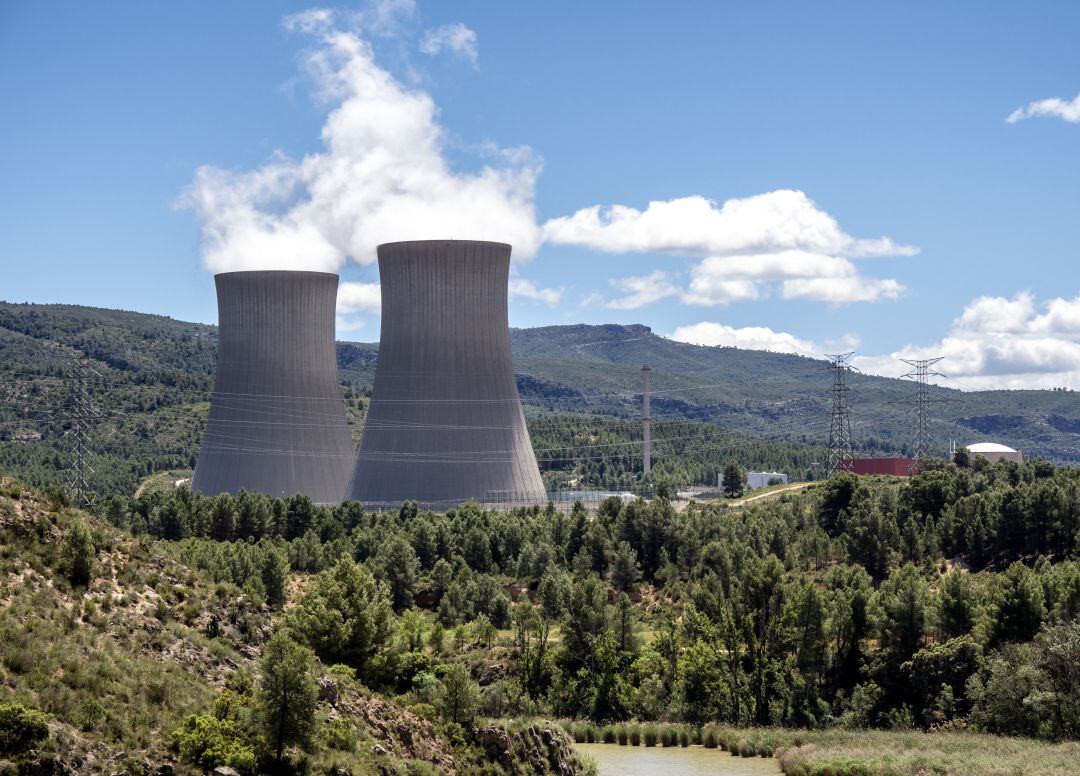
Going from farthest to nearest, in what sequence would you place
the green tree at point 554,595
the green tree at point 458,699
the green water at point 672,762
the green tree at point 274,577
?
the green tree at point 554,595 → the green tree at point 274,577 → the green water at point 672,762 → the green tree at point 458,699

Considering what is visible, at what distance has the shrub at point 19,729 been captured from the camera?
52.1 feet

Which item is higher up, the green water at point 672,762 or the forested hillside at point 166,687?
the forested hillside at point 166,687

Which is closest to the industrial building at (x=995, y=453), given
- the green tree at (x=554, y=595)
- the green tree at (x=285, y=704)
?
the green tree at (x=554, y=595)

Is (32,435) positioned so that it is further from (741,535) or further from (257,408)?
(741,535)

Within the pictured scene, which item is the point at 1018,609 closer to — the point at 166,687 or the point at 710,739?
the point at 710,739

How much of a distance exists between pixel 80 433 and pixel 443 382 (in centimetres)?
4039

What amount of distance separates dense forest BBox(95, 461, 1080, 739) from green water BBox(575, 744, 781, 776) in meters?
2.42

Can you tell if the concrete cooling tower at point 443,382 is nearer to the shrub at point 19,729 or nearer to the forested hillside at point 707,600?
the forested hillside at point 707,600

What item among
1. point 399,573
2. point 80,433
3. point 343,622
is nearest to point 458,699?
point 343,622

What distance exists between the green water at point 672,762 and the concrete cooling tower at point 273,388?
2572cm

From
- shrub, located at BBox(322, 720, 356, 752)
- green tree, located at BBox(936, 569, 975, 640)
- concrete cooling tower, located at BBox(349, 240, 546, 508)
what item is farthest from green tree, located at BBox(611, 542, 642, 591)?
shrub, located at BBox(322, 720, 356, 752)

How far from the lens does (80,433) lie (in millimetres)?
82000

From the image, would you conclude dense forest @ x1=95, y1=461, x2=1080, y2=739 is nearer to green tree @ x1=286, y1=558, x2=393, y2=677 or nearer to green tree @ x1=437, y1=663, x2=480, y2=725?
green tree @ x1=286, y1=558, x2=393, y2=677

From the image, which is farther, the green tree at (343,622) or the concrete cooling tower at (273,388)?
the concrete cooling tower at (273,388)
